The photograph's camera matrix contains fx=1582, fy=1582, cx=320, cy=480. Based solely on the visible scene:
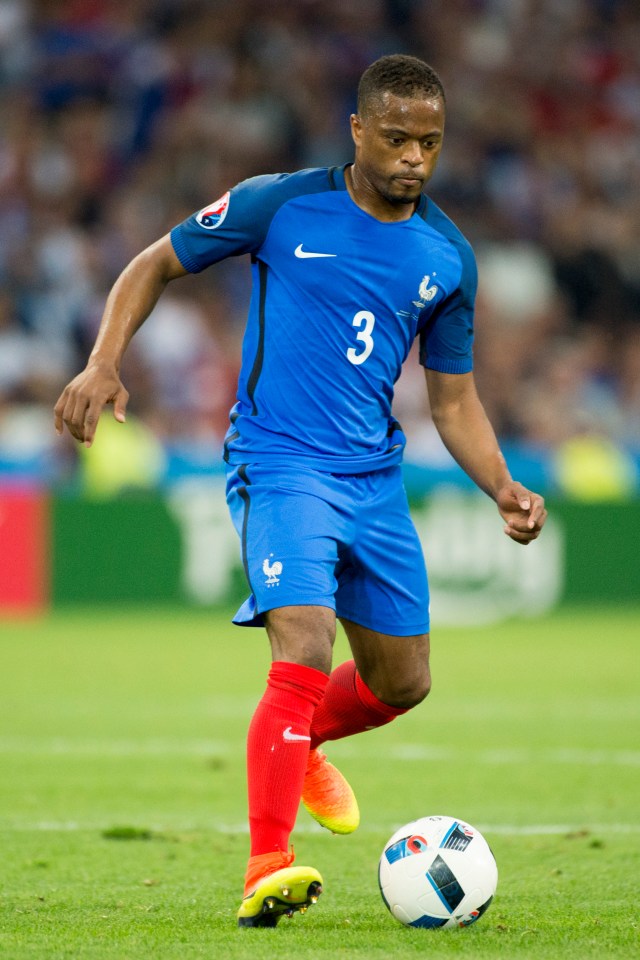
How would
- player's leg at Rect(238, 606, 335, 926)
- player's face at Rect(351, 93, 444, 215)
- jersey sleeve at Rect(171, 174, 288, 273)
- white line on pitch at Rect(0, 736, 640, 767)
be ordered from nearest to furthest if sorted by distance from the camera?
player's leg at Rect(238, 606, 335, 926) < player's face at Rect(351, 93, 444, 215) < jersey sleeve at Rect(171, 174, 288, 273) < white line on pitch at Rect(0, 736, 640, 767)

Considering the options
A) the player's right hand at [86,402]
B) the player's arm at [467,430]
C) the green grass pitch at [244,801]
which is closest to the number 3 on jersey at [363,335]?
the player's arm at [467,430]

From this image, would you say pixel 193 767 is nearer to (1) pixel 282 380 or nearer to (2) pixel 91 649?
(1) pixel 282 380

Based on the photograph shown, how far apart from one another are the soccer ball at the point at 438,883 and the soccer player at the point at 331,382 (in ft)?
1.19

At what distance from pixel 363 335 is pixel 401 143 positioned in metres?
0.53

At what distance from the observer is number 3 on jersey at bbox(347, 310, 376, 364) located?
433 cm

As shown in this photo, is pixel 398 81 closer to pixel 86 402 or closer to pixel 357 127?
pixel 357 127

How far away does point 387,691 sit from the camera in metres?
4.64

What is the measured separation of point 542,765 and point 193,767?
5.00 feet

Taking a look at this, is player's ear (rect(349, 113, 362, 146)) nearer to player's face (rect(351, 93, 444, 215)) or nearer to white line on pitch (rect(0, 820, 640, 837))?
player's face (rect(351, 93, 444, 215))

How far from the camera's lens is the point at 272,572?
4.03 metres

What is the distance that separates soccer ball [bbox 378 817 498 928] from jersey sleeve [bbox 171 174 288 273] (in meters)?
1.65

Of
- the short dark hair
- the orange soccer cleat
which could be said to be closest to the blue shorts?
the orange soccer cleat

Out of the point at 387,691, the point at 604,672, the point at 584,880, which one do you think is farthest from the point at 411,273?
the point at 604,672

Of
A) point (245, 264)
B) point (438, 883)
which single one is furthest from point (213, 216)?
point (245, 264)
